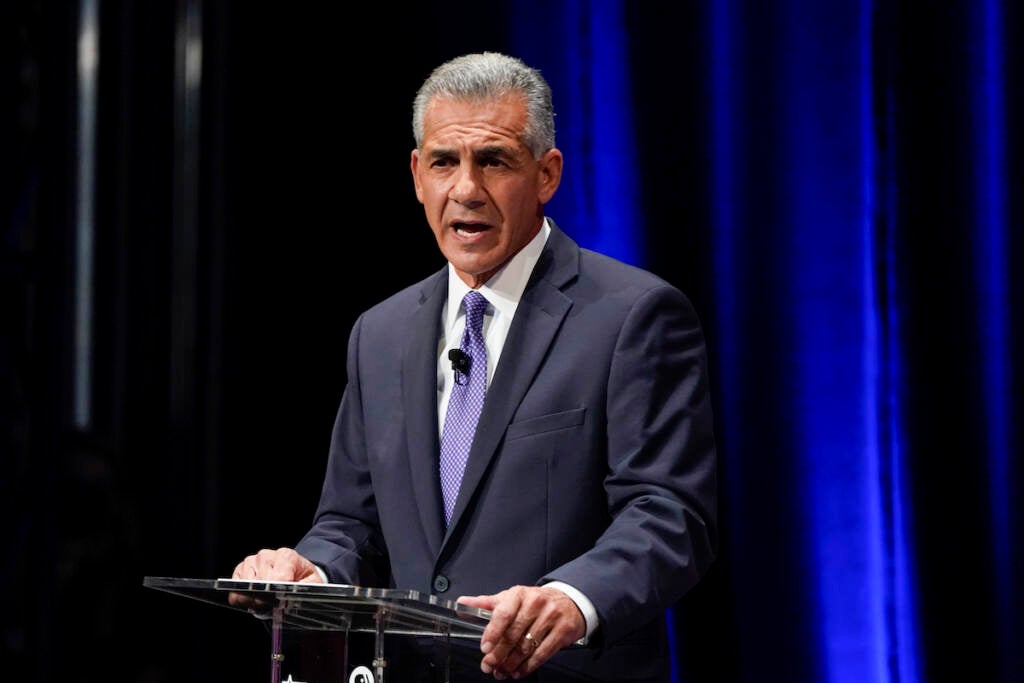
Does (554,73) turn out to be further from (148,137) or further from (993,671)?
(993,671)

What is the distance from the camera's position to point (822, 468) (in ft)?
9.88

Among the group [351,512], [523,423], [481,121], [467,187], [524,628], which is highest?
[481,121]

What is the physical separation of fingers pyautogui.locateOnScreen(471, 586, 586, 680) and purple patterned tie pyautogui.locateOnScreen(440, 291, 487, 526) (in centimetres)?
37

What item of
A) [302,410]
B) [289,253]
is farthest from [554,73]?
[302,410]

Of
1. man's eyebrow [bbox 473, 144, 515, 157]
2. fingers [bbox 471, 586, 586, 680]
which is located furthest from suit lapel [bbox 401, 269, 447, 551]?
fingers [bbox 471, 586, 586, 680]

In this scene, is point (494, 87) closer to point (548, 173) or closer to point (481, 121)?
point (481, 121)

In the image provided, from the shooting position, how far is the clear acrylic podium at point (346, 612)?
59.6 inches

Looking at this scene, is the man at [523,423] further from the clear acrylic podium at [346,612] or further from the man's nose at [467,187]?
the clear acrylic podium at [346,612]

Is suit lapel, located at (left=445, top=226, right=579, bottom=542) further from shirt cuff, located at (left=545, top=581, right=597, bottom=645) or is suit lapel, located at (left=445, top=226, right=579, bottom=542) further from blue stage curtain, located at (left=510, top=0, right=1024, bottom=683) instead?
blue stage curtain, located at (left=510, top=0, right=1024, bottom=683)

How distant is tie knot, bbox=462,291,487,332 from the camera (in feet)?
7.11

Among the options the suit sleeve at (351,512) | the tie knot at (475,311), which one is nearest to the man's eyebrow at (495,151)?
the tie knot at (475,311)

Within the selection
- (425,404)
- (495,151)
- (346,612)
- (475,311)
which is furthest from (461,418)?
(346,612)

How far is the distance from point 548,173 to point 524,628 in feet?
2.91

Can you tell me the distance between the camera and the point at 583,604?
1748 mm
